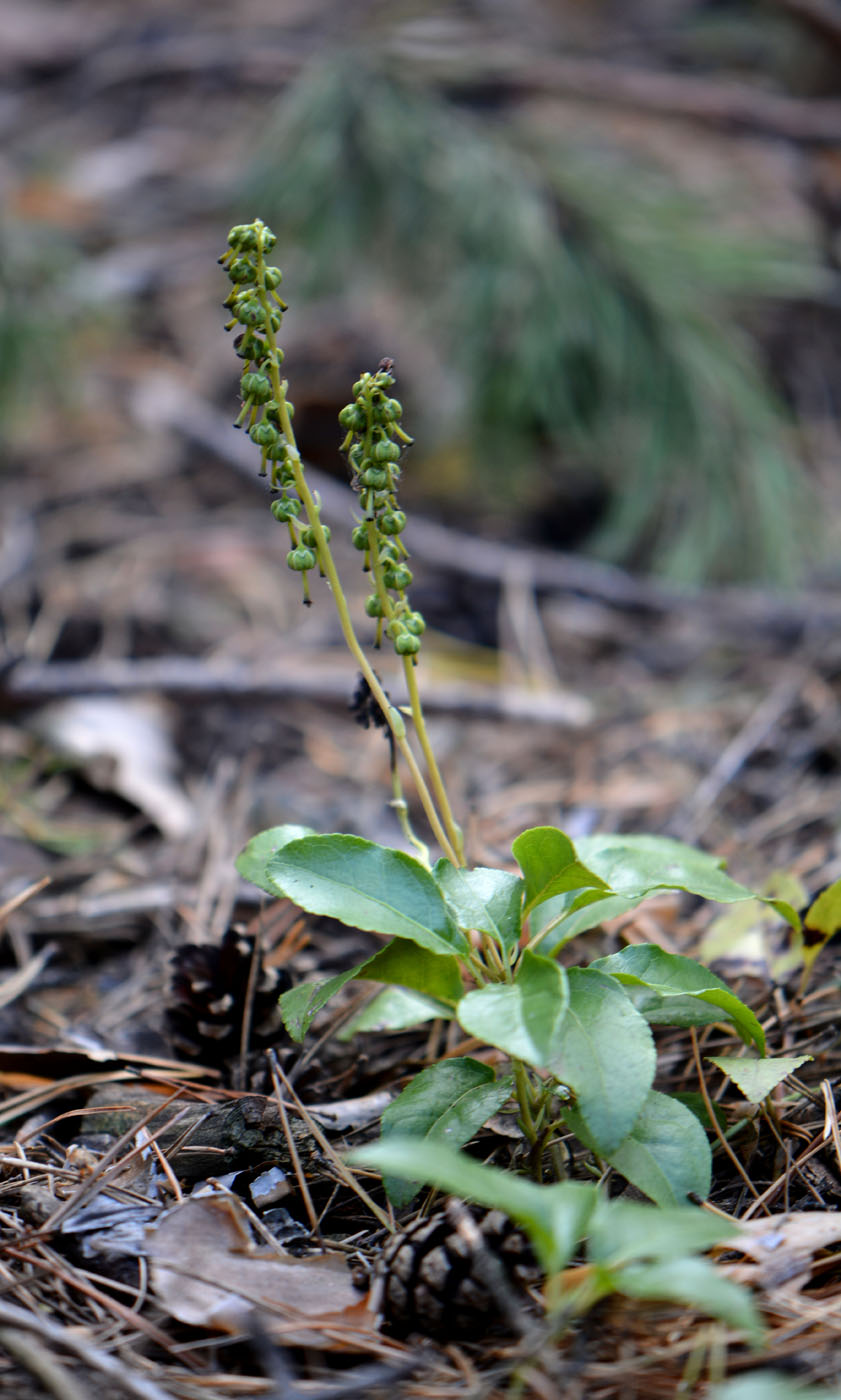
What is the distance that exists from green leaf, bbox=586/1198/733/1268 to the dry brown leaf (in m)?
0.27

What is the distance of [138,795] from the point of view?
2.35m

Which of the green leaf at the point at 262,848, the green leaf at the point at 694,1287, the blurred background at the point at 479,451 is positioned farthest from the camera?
the blurred background at the point at 479,451

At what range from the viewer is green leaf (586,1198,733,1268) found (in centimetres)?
85

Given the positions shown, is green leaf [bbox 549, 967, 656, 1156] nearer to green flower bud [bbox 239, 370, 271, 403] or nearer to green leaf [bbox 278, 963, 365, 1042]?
green leaf [bbox 278, 963, 365, 1042]

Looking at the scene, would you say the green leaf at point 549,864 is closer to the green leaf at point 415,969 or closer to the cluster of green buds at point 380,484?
the green leaf at point 415,969

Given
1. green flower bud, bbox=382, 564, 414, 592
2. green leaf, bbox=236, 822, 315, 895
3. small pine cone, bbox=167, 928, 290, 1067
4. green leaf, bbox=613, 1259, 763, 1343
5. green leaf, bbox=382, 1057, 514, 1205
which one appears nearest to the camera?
green leaf, bbox=613, 1259, 763, 1343

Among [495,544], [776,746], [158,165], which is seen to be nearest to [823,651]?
[776,746]

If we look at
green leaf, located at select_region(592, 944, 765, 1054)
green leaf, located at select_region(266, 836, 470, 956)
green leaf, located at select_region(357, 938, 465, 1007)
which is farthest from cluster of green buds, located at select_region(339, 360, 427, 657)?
green leaf, located at select_region(592, 944, 765, 1054)

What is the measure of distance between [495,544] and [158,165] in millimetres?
4176

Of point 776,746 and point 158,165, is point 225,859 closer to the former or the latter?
point 776,746

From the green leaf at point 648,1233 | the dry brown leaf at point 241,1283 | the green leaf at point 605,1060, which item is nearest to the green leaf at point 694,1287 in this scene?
the green leaf at point 648,1233

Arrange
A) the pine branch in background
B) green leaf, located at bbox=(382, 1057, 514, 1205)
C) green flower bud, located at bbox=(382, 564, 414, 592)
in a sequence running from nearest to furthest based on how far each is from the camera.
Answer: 1. green leaf, located at bbox=(382, 1057, 514, 1205)
2. green flower bud, located at bbox=(382, 564, 414, 592)
3. the pine branch in background

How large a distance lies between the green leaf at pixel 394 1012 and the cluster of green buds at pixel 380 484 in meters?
0.52

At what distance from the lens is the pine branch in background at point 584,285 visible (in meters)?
3.57
